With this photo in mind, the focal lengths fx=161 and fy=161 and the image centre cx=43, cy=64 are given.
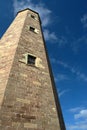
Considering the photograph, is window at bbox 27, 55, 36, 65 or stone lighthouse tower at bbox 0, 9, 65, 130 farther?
window at bbox 27, 55, 36, 65

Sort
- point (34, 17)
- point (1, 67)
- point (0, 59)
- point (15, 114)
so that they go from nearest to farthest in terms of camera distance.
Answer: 1. point (15, 114)
2. point (1, 67)
3. point (0, 59)
4. point (34, 17)

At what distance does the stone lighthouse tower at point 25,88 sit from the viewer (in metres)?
7.02

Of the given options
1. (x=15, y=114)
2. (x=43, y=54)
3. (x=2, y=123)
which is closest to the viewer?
(x=2, y=123)

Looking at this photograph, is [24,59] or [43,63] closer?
[24,59]

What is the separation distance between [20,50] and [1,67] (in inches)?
63.1

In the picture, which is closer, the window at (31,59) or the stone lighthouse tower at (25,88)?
the stone lighthouse tower at (25,88)

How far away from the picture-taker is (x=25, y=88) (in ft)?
26.9

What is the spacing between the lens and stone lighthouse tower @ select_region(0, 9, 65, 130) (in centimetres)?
702

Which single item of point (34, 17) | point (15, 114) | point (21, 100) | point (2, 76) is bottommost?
point (15, 114)

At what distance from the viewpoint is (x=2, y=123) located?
643cm

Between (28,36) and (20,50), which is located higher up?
(28,36)

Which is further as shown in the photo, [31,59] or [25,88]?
[31,59]

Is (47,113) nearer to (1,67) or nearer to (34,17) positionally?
(1,67)

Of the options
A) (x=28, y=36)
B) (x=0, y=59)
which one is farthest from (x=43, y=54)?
(x=0, y=59)
